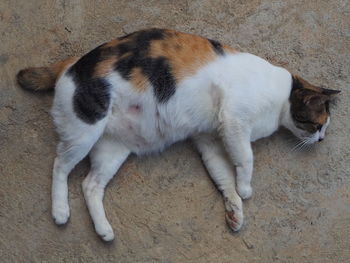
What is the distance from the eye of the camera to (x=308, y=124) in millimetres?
2945

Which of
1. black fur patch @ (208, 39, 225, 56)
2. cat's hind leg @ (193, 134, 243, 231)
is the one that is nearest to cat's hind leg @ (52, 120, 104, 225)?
cat's hind leg @ (193, 134, 243, 231)

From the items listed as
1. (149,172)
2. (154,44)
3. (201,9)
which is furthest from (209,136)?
(201,9)

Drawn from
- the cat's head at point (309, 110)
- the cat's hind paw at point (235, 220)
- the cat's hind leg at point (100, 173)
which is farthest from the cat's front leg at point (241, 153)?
the cat's hind leg at point (100, 173)

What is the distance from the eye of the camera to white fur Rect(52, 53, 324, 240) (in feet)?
9.10

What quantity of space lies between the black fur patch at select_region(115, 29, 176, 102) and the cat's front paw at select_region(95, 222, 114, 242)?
0.79 metres

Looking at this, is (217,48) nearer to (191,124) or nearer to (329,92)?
(191,124)

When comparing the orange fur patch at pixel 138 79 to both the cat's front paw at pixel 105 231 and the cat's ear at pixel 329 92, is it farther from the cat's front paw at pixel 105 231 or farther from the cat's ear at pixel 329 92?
the cat's ear at pixel 329 92

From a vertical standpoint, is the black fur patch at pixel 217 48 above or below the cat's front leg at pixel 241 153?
above

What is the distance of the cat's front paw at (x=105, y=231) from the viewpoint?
9.43 feet

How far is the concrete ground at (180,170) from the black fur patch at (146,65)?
48 cm

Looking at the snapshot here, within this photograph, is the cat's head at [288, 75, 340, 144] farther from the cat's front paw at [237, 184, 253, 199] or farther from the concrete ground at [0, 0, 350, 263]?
the cat's front paw at [237, 184, 253, 199]

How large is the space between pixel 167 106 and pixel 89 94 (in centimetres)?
44

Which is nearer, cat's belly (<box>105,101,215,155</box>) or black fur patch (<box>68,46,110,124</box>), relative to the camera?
black fur patch (<box>68,46,110,124</box>)

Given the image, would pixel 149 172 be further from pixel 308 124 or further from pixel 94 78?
pixel 308 124
